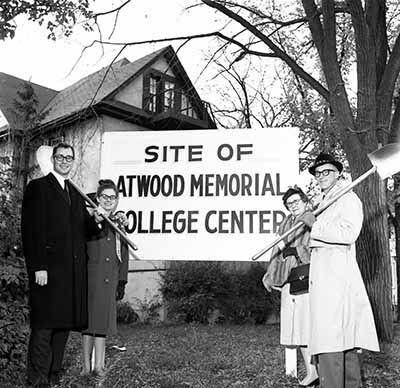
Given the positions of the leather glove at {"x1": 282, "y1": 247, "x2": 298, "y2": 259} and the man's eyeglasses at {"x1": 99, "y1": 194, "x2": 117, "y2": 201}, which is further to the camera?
the man's eyeglasses at {"x1": 99, "y1": 194, "x2": 117, "y2": 201}

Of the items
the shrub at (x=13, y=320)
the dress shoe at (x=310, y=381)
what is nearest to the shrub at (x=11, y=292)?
the shrub at (x=13, y=320)

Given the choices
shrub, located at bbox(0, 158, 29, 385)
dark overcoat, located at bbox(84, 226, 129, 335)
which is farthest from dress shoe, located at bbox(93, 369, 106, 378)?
shrub, located at bbox(0, 158, 29, 385)

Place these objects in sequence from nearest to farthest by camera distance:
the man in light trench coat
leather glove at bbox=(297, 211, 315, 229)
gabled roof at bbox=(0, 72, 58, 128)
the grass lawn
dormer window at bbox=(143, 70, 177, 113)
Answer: the man in light trench coat < leather glove at bbox=(297, 211, 315, 229) < the grass lawn < dormer window at bbox=(143, 70, 177, 113) < gabled roof at bbox=(0, 72, 58, 128)

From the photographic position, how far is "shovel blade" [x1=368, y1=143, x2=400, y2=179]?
15.0 ft

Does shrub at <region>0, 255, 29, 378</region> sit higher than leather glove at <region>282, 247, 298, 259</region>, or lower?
lower

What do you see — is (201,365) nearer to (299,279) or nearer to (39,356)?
(299,279)

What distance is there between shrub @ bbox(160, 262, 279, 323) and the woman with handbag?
32.1ft

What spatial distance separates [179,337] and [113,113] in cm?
934

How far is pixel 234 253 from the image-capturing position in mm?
5934

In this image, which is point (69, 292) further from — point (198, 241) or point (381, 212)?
point (381, 212)

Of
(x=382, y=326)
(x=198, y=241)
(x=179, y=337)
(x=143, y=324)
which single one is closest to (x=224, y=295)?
(x=143, y=324)

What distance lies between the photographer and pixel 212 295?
15055 mm

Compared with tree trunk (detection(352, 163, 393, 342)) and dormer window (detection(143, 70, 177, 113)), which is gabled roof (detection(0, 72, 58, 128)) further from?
tree trunk (detection(352, 163, 393, 342))

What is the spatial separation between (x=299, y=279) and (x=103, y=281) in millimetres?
1723
